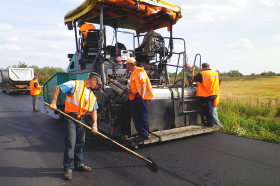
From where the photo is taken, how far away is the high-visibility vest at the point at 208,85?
5.25m

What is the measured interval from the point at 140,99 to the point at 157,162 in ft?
4.01

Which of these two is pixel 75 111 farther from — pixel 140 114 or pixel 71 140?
pixel 140 114

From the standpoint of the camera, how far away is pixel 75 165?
345 cm

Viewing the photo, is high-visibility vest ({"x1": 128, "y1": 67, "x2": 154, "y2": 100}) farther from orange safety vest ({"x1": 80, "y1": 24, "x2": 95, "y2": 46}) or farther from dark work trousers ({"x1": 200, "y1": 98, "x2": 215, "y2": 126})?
orange safety vest ({"x1": 80, "y1": 24, "x2": 95, "y2": 46})

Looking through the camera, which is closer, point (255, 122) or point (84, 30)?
point (84, 30)

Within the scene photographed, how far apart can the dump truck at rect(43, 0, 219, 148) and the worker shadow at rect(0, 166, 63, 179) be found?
1352 mm

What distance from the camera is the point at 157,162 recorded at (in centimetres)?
368

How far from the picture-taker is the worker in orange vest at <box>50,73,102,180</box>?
317 cm

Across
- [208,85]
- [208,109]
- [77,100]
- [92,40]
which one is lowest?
[208,109]

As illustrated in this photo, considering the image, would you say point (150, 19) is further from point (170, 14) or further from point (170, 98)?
point (170, 98)

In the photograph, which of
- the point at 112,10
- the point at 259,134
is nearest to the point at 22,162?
the point at 112,10

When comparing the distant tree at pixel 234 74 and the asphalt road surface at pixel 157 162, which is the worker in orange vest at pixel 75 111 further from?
the distant tree at pixel 234 74

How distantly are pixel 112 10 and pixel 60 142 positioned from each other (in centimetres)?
359

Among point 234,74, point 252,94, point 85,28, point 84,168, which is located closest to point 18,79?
point 85,28
